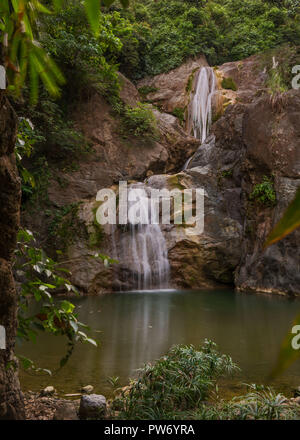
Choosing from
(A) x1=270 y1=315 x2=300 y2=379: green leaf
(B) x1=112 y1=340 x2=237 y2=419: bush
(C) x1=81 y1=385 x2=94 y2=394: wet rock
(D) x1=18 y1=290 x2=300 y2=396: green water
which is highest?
(A) x1=270 y1=315 x2=300 y2=379: green leaf

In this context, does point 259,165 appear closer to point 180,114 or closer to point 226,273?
point 226,273

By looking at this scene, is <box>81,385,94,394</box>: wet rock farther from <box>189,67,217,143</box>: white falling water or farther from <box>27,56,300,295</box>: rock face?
<box>189,67,217,143</box>: white falling water

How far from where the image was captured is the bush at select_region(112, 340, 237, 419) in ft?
7.84

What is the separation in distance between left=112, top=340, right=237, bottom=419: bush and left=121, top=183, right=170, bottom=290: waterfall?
25.6 feet

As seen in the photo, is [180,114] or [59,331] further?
[180,114]

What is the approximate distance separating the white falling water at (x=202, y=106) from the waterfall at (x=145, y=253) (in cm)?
715

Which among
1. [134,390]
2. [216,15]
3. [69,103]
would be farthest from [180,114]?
[134,390]

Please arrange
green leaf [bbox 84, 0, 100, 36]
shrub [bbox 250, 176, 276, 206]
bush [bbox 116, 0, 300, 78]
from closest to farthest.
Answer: green leaf [bbox 84, 0, 100, 36] → shrub [bbox 250, 176, 276, 206] → bush [bbox 116, 0, 300, 78]

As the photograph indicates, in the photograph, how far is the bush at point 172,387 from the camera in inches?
94.0

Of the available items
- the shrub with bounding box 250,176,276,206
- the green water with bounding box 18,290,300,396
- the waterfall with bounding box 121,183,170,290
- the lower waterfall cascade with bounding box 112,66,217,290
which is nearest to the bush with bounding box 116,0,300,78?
the lower waterfall cascade with bounding box 112,66,217,290

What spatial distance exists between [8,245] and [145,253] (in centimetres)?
932

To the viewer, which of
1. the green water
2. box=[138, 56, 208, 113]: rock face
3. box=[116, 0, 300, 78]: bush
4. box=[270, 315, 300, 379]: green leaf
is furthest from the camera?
box=[116, 0, 300, 78]: bush

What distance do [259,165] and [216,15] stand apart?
15927 millimetres

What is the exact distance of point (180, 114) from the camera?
17781mm
